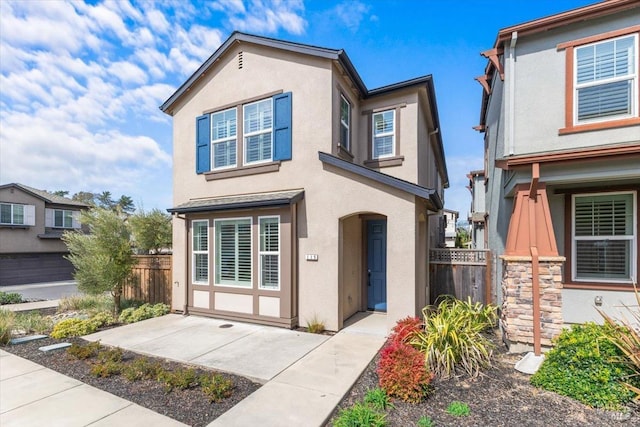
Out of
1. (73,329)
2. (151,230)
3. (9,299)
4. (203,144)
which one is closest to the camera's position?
(73,329)

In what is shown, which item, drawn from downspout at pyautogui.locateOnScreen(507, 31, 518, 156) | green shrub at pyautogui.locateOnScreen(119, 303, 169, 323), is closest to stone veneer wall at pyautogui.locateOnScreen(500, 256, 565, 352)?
downspout at pyautogui.locateOnScreen(507, 31, 518, 156)

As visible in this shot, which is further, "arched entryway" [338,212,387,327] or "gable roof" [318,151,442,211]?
"arched entryway" [338,212,387,327]

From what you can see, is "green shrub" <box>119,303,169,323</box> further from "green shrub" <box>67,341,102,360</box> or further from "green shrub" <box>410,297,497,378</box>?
"green shrub" <box>410,297,497,378</box>

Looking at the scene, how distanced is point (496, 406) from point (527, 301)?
264 cm

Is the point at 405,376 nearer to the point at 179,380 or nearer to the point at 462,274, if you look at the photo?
the point at 179,380

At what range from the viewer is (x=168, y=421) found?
3.89 m

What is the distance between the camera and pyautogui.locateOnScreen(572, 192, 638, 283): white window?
21.9 feet

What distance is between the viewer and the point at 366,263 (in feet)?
31.2

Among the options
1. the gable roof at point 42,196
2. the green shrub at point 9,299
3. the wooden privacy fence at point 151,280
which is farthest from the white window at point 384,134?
the gable roof at point 42,196

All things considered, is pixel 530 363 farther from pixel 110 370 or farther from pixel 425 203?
pixel 110 370

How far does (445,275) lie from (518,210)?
3.56 metres

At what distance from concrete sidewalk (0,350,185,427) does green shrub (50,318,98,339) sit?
2198 millimetres

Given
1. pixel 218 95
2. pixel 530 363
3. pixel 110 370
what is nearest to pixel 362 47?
pixel 218 95

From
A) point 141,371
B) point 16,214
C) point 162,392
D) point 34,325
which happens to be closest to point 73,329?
point 34,325
